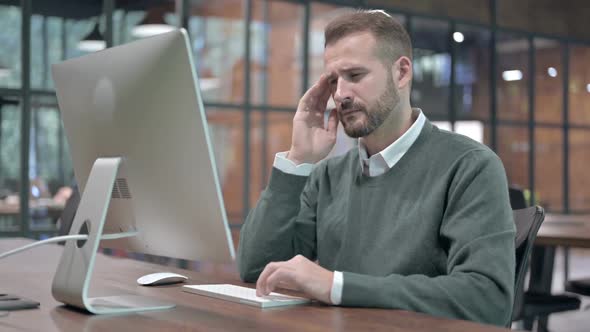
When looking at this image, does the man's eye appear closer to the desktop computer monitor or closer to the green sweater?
the green sweater

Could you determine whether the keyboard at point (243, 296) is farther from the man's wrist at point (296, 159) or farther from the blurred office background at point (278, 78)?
the blurred office background at point (278, 78)

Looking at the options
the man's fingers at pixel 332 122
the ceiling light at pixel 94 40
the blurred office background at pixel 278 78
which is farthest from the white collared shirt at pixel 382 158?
the ceiling light at pixel 94 40

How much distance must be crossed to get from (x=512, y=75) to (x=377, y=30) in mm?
6967

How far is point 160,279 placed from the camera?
5.75ft

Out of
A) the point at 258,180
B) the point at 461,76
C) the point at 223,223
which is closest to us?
the point at 223,223

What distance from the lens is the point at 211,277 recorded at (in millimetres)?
1896

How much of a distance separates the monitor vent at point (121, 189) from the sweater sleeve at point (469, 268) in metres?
0.47

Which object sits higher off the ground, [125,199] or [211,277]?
[125,199]

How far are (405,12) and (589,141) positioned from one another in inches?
124

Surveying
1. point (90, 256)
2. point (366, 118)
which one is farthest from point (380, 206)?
point (90, 256)

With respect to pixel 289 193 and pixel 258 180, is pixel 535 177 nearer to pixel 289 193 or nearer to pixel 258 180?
pixel 258 180

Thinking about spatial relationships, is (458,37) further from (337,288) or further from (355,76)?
(337,288)

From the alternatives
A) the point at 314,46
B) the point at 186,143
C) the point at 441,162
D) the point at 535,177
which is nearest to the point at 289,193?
the point at 441,162

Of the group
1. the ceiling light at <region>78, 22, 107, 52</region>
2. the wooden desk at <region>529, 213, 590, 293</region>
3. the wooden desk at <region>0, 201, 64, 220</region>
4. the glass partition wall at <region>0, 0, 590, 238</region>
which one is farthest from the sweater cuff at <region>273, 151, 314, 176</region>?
the ceiling light at <region>78, 22, 107, 52</region>
